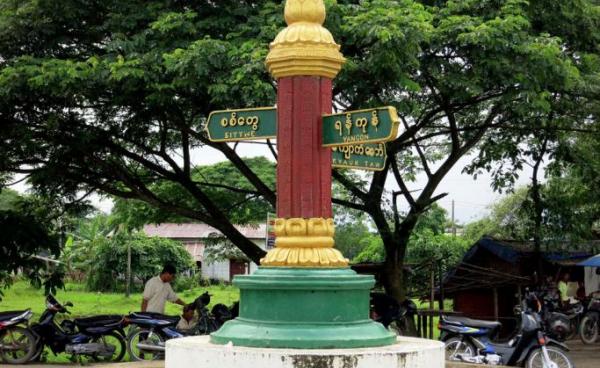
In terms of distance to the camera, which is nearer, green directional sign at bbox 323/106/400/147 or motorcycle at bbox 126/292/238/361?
green directional sign at bbox 323/106/400/147

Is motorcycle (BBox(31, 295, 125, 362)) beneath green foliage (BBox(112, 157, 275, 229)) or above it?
beneath

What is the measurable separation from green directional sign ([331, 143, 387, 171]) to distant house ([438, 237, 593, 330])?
469 inches

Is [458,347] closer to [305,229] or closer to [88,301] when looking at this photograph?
[305,229]

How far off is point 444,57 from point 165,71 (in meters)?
3.63

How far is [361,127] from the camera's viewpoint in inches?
221

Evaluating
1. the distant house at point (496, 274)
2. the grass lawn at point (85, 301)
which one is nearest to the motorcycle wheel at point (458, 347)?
the distant house at point (496, 274)

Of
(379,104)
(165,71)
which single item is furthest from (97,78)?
(379,104)

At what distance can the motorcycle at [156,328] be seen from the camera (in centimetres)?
1238

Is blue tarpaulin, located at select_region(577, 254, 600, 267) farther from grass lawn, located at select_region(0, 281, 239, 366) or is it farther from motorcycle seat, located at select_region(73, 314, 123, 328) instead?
grass lawn, located at select_region(0, 281, 239, 366)

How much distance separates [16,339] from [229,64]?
222 inches

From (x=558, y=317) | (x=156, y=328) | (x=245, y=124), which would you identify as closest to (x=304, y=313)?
(x=245, y=124)

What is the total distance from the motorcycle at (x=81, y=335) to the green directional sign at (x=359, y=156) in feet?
25.3

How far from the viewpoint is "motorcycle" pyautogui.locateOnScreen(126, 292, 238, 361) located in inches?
487

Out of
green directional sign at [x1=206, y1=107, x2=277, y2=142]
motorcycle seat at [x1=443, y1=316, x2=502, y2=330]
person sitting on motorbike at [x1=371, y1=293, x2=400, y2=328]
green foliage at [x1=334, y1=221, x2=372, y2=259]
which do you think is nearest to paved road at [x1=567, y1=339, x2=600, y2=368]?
motorcycle seat at [x1=443, y1=316, x2=502, y2=330]
